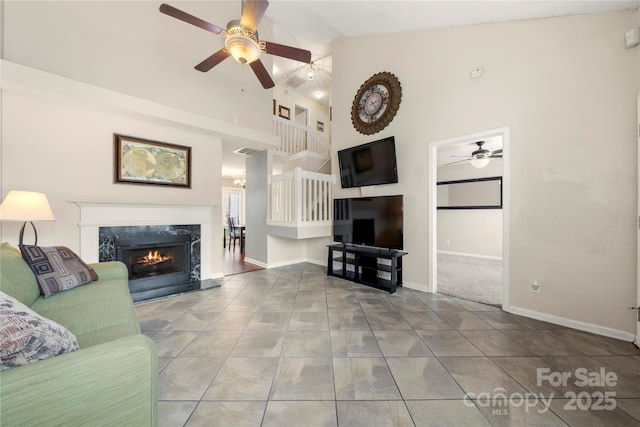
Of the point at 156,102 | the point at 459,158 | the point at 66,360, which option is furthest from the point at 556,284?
the point at 156,102

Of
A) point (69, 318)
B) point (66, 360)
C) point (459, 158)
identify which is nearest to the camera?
point (66, 360)

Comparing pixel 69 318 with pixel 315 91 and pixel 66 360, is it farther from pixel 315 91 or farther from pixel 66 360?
pixel 315 91


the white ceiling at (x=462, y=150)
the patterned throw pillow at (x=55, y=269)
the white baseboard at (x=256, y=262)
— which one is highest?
the white ceiling at (x=462, y=150)

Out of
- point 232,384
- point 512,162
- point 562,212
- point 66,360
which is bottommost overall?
point 232,384

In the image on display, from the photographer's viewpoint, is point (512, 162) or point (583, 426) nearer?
point (583, 426)

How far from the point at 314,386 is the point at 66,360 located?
4.13 ft

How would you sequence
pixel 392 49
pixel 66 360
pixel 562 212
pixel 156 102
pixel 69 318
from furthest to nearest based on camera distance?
pixel 392 49
pixel 156 102
pixel 562 212
pixel 69 318
pixel 66 360

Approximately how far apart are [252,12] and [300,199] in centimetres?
246

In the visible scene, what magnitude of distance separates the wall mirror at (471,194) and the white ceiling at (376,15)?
135 centimetres

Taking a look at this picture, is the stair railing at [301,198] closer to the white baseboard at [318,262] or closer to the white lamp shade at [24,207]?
the white baseboard at [318,262]

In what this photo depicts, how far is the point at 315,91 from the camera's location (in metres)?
6.86

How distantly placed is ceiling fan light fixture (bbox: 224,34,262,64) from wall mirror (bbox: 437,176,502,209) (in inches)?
224

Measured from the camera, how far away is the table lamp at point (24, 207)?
7.05 ft

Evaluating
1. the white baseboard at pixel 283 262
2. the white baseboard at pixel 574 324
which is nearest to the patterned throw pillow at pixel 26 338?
the white baseboard at pixel 574 324
